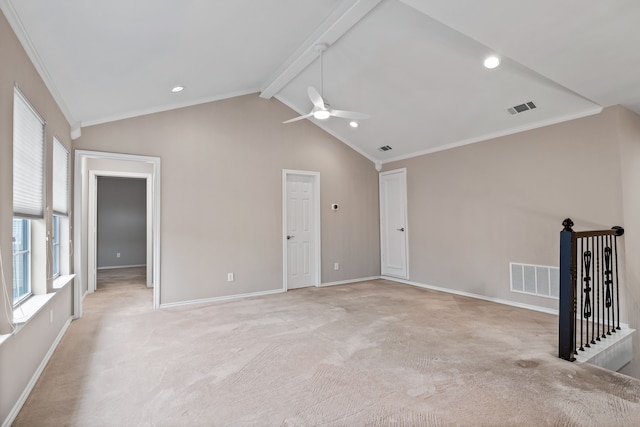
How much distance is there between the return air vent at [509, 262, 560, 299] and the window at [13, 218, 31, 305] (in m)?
5.40

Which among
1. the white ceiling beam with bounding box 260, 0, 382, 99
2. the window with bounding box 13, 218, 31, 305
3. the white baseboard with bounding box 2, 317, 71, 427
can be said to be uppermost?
the white ceiling beam with bounding box 260, 0, 382, 99

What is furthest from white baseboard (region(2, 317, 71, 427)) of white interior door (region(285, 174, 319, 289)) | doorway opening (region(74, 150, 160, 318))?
white interior door (region(285, 174, 319, 289))

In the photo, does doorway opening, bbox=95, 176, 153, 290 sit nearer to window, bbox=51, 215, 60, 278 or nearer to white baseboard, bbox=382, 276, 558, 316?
window, bbox=51, 215, 60, 278

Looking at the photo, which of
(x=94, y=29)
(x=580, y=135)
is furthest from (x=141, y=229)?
(x=580, y=135)

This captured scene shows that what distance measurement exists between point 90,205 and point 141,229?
3.96m

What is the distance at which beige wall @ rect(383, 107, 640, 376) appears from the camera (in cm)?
384

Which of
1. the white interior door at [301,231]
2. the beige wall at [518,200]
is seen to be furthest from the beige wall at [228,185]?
the beige wall at [518,200]

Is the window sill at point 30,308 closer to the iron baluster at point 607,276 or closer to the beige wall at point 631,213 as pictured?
the iron baluster at point 607,276

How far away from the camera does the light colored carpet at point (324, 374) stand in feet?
6.91

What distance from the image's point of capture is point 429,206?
594 centimetres

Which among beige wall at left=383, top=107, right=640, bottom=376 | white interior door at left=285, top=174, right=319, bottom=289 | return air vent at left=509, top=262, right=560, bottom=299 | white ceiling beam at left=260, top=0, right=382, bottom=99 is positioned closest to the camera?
white ceiling beam at left=260, top=0, right=382, bottom=99

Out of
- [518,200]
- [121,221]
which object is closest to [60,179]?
[518,200]

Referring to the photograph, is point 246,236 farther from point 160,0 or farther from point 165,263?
point 160,0

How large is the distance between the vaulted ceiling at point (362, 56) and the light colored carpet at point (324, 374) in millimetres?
2495
